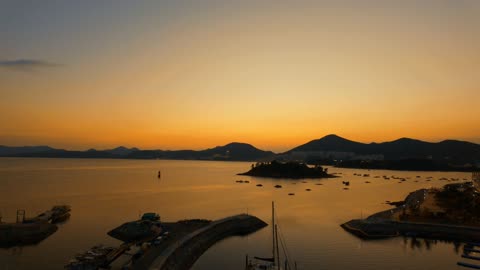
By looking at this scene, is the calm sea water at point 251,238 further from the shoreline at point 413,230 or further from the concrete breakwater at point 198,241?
the shoreline at point 413,230

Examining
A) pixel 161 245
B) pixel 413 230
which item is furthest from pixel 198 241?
pixel 413 230

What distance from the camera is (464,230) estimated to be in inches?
→ 1318

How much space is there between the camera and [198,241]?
90.2ft

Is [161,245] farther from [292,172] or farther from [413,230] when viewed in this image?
[292,172]

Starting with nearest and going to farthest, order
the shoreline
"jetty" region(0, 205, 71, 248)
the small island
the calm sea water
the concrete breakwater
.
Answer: the concrete breakwater → the calm sea water → "jetty" region(0, 205, 71, 248) → the shoreline → the small island

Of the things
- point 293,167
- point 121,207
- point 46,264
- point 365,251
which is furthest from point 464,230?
point 293,167

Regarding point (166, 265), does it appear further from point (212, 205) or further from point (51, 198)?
point (51, 198)

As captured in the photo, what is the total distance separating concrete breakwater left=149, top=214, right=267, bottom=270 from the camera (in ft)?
70.6

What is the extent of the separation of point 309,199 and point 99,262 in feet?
151

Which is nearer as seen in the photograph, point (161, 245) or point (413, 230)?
point (161, 245)

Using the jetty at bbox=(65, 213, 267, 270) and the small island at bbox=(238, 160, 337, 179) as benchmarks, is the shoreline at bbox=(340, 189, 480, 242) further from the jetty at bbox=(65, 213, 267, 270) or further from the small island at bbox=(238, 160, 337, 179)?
the small island at bbox=(238, 160, 337, 179)

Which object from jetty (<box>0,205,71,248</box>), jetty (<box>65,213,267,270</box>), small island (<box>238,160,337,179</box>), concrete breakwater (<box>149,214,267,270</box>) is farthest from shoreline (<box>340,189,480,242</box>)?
small island (<box>238,160,337,179</box>)

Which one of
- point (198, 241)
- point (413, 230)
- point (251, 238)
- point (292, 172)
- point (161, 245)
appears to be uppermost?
point (292, 172)

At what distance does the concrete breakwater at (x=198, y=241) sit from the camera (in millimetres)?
21531
